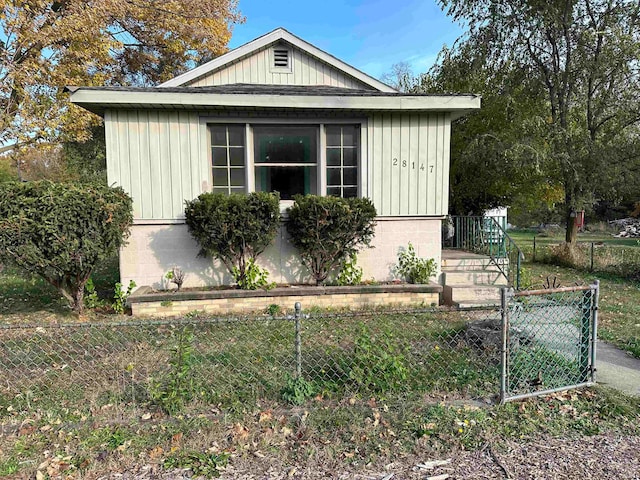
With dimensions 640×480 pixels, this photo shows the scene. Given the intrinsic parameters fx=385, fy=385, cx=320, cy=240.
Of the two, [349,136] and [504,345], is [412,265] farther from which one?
[504,345]

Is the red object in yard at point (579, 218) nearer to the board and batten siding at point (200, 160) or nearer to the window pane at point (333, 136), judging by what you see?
the board and batten siding at point (200, 160)

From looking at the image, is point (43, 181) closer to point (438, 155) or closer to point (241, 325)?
point (241, 325)

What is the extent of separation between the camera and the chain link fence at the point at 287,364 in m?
3.10

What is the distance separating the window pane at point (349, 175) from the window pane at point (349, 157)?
0.31 feet

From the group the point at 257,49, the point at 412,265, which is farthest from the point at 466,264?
the point at 257,49

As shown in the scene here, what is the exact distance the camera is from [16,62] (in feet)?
33.7

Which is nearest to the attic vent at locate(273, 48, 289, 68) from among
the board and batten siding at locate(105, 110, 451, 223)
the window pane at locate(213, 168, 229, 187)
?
the board and batten siding at locate(105, 110, 451, 223)

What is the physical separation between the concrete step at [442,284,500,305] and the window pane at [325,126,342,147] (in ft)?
10.5

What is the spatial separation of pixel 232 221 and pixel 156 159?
180 cm

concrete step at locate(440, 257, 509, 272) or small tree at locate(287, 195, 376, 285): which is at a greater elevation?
small tree at locate(287, 195, 376, 285)

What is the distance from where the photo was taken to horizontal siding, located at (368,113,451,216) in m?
6.70

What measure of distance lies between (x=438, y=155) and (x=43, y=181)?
6.14 meters

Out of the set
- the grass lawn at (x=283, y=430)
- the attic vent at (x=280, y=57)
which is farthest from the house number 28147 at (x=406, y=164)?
the grass lawn at (x=283, y=430)

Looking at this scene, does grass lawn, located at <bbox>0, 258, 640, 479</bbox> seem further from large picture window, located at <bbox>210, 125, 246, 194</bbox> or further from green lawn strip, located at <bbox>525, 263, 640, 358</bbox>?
large picture window, located at <bbox>210, 125, 246, 194</bbox>
